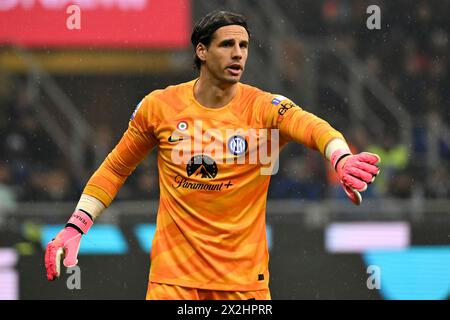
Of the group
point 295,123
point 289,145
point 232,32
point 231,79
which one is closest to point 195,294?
point 295,123

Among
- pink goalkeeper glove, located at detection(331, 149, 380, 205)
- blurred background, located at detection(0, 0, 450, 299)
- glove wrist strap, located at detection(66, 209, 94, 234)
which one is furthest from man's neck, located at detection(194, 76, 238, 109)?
blurred background, located at detection(0, 0, 450, 299)

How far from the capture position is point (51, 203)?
954 cm

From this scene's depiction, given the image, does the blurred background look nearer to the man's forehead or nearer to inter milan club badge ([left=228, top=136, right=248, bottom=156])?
inter milan club badge ([left=228, top=136, right=248, bottom=156])

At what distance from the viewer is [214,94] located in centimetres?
558

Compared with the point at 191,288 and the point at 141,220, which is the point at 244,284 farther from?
the point at 141,220

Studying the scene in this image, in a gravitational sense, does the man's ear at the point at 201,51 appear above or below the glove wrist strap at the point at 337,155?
above

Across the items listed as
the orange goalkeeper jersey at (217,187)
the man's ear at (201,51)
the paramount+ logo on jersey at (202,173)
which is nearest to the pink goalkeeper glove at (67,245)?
the orange goalkeeper jersey at (217,187)

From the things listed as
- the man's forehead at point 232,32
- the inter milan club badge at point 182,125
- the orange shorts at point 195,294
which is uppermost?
the man's forehead at point 232,32

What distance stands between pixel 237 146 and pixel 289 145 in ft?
18.7

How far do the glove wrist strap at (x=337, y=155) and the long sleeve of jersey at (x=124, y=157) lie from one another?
4.16 ft

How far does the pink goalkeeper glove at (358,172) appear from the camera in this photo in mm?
4531

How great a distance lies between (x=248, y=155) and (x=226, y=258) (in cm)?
57

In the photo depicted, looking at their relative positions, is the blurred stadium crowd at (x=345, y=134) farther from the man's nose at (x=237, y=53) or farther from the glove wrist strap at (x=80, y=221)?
the man's nose at (x=237, y=53)
